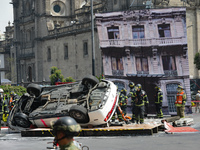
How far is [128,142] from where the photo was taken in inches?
541

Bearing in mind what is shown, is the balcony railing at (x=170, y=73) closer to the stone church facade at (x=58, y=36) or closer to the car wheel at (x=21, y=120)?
the car wheel at (x=21, y=120)

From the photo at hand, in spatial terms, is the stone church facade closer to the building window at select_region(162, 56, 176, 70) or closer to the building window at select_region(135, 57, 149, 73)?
the building window at select_region(162, 56, 176, 70)

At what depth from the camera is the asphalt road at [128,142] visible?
12602 mm

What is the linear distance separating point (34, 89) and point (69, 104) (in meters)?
2.13

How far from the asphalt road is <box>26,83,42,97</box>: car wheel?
244 cm

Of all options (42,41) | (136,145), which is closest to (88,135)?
(136,145)

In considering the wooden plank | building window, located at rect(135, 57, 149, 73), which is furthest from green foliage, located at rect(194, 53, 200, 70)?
the wooden plank

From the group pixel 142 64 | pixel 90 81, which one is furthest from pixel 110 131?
pixel 142 64

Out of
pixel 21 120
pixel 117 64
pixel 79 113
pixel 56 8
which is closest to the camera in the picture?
pixel 79 113

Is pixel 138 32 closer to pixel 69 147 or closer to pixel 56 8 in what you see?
pixel 69 147

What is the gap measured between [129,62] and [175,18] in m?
3.16

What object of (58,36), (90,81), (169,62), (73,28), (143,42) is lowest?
(90,81)

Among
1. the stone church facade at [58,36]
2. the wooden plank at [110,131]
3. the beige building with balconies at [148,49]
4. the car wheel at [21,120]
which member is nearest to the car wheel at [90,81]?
the wooden plank at [110,131]

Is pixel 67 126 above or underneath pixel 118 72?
underneath
